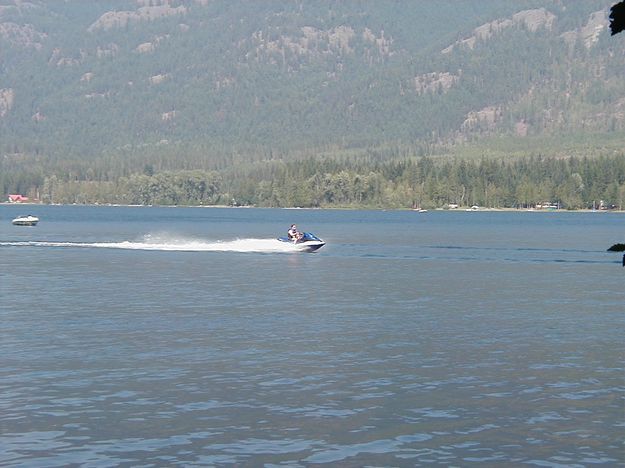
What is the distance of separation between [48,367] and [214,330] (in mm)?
16750

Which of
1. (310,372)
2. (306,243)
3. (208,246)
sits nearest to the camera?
(310,372)

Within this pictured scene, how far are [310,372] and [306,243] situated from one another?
101 metres

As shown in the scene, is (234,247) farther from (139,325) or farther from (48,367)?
(48,367)

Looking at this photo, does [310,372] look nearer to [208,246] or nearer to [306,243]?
[306,243]

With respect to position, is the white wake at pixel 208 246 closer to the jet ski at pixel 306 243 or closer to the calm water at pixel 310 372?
the jet ski at pixel 306 243

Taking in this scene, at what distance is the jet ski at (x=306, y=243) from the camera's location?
514 feet

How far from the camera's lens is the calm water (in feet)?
141

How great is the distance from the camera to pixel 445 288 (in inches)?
4240

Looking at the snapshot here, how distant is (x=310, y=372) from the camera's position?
189ft

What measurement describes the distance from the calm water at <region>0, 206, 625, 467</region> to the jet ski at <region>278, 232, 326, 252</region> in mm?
40932

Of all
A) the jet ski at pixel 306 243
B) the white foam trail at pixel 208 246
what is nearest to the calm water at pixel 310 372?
the jet ski at pixel 306 243

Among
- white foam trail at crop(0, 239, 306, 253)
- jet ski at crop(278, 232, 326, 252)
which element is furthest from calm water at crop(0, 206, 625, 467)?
white foam trail at crop(0, 239, 306, 253)

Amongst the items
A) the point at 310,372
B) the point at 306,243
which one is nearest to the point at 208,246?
the point at 306,243

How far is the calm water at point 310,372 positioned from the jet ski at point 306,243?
40.9 m
